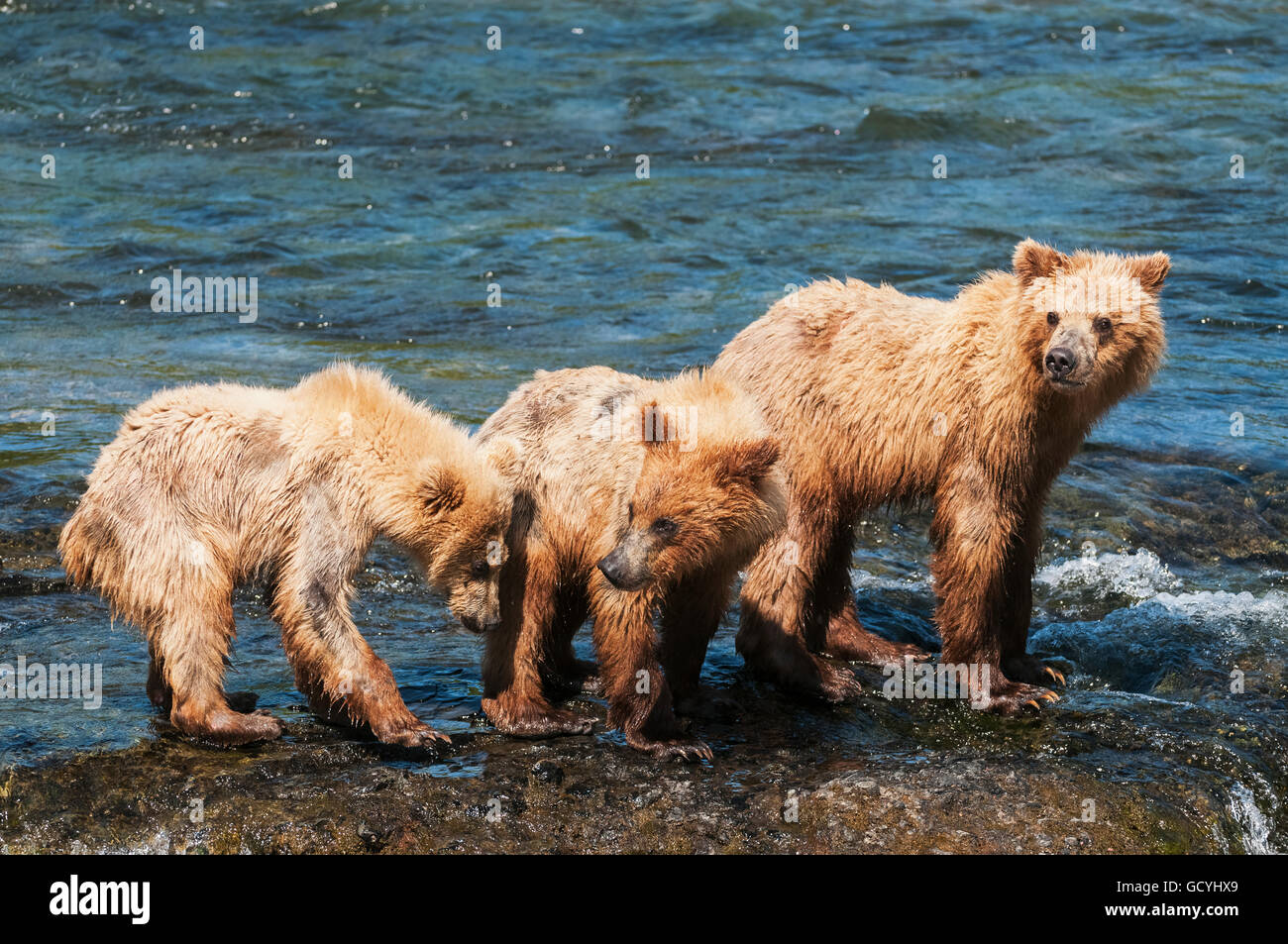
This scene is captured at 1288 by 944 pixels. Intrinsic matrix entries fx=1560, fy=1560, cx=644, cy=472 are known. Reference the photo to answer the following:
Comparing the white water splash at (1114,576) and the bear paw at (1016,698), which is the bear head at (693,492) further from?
the white water splash at (1114,576)

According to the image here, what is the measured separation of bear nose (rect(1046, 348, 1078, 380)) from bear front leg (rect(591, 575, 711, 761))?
2.24 m

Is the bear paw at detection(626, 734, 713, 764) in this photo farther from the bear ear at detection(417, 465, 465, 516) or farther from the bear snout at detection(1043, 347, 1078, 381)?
the bear snout at detection(1043, 347, 1078, 381)

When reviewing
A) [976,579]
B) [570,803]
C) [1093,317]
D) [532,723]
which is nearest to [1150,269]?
[1093,317]

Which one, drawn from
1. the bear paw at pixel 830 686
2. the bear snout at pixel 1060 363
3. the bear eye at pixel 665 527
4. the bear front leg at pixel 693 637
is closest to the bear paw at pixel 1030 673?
the bear paw at pixel 830 686

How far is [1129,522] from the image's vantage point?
11031 millimetres

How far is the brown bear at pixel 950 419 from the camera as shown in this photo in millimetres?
7695

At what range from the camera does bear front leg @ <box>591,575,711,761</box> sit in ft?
22.5

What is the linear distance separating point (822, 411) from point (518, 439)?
1.74 meters

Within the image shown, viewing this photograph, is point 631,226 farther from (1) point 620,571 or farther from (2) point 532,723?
(1) point 620,571

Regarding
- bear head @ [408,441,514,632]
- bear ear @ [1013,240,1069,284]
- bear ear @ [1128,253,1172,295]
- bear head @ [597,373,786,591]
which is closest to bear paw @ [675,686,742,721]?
bear head @ [597,373,786,591]

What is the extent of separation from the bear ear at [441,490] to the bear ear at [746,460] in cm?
115

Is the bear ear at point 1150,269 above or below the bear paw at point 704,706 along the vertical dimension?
above

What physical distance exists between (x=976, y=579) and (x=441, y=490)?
2808 mm
